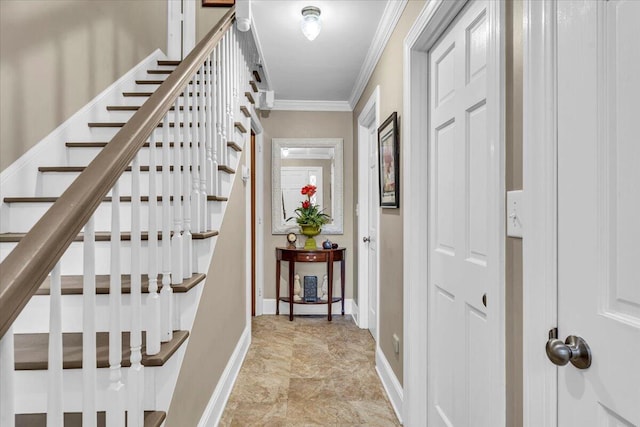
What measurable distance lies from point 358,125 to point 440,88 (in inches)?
85.4

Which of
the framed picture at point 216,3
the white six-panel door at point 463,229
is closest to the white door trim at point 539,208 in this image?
the white six-panel door at point 463,229

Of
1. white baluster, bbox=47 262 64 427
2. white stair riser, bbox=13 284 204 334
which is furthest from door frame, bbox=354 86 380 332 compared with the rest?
white baluster, bbox=47 262 64 427

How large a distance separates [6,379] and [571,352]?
1063 millimetres

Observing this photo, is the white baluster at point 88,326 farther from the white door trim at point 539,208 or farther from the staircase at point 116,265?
the white door trim at point 539,208

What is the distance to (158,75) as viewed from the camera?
2865 millimetres

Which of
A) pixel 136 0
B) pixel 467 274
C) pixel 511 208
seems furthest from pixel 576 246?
pixel 136 0

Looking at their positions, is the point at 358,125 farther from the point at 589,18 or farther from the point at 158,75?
the point at 589,18

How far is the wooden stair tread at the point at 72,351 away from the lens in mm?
1132

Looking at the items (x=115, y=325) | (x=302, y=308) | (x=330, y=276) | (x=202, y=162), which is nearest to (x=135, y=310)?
(x=115, y=325)

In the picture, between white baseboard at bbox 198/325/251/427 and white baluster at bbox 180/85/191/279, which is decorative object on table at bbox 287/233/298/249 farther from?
white baluster at bbox 180/85/191/279

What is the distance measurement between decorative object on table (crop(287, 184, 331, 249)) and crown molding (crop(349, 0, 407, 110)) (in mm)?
1194

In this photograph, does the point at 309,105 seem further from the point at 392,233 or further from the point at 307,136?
the point at 392,233

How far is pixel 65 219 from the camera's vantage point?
27.6 inches

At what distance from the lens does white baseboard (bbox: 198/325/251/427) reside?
196 cm
